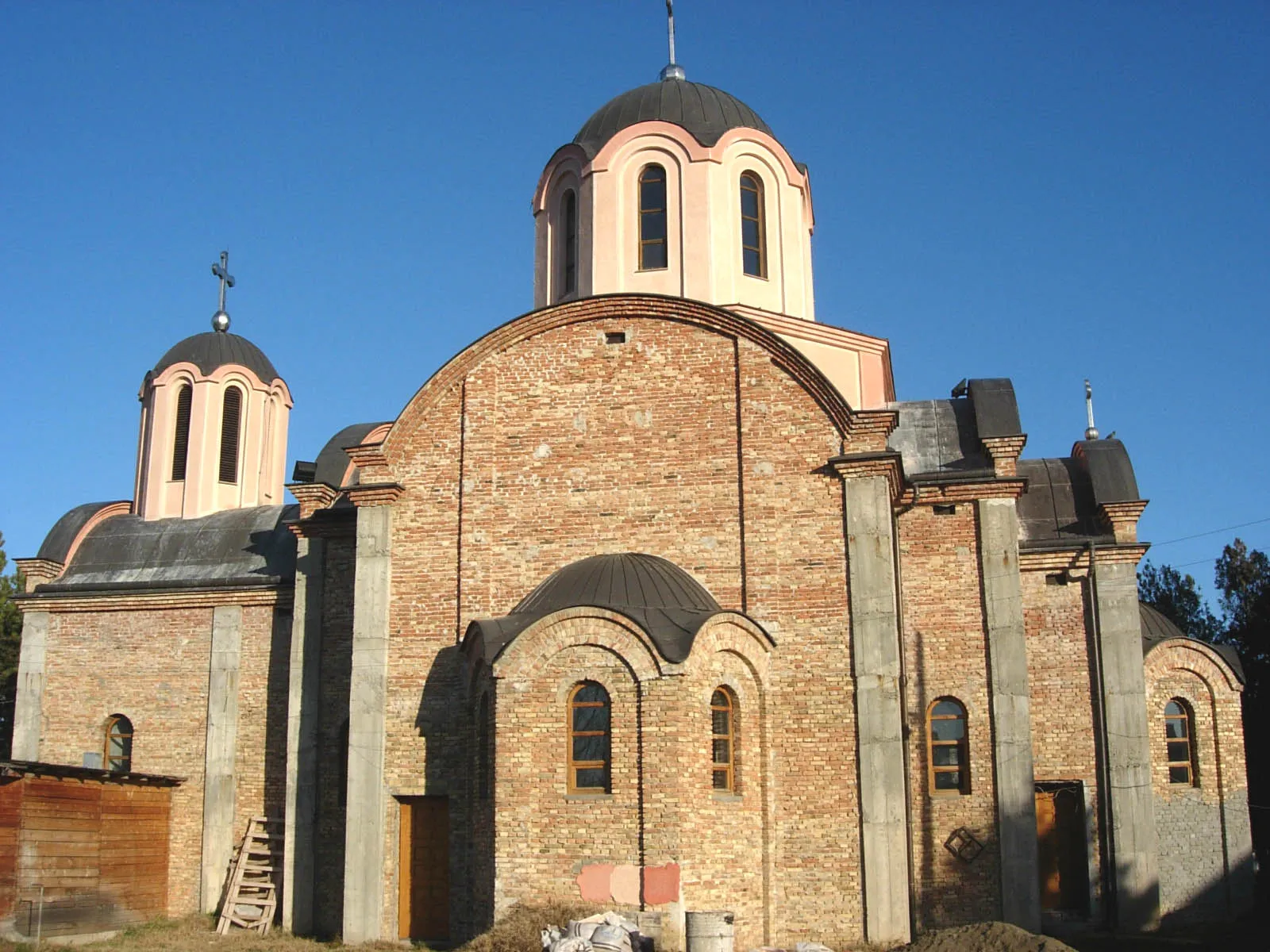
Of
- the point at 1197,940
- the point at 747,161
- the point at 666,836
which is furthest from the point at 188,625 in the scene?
the point at 1197,940

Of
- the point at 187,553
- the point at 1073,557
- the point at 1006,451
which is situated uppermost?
the point at 1006,451

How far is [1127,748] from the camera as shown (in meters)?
18.5

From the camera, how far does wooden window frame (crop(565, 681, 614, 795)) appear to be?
1561 cm

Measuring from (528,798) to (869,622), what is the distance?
4788mm

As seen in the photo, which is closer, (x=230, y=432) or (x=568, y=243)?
(x=568, y=243)

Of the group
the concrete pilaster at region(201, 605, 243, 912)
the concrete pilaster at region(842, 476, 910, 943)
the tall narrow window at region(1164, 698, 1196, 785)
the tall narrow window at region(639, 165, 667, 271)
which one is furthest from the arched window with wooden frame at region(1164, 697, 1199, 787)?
the concrete pilaster at region(201, 605, 243, 912)

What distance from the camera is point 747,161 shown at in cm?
2172

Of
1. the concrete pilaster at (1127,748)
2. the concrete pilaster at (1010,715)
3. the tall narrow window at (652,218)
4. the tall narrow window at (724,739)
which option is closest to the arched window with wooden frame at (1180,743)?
the concrete pilaster at (1127,748)

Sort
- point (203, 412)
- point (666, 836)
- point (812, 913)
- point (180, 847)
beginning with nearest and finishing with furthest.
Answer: point (666, 836), point (812, 913), point (180, 847), point (203, 412)

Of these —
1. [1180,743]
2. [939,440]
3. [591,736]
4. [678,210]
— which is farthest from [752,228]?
[1180,743]

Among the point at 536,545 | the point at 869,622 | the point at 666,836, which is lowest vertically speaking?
the point at 666,836

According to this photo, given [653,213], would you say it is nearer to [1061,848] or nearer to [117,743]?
[1061,848]

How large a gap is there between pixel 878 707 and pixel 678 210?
883 centimetres

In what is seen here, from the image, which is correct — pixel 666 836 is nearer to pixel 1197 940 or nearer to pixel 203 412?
pixel 1197 940
